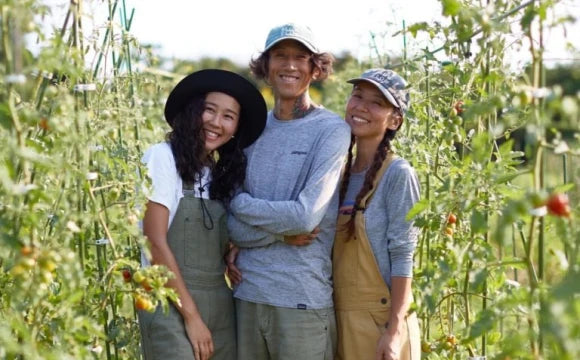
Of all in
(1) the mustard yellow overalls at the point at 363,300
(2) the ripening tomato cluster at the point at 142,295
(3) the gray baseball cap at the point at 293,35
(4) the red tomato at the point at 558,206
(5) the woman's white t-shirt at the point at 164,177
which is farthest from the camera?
(3) the gray baseball cap at the point at 293,35

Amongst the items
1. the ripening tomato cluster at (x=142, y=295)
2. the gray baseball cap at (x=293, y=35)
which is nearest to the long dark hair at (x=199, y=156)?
the gray baseball cap at (x=293, y=35)

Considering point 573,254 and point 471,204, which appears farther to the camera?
point 471,204

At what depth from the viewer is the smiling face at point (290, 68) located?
2.80 m

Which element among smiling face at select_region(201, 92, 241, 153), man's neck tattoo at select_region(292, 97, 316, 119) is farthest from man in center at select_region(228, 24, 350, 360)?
smiling face at select_region(201, 92, 241, 153)

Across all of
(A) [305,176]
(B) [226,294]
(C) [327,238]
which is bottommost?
(B) [226,294]

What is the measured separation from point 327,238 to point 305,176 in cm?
22

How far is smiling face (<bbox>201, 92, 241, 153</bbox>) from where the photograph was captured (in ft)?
8.93

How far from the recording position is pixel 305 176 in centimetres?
269

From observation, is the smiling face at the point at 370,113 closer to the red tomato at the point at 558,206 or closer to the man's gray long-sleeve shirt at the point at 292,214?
the man's gray long-sleeve shirt at the point at 292,214

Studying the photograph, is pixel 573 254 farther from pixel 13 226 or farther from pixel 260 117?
pixel 260 117

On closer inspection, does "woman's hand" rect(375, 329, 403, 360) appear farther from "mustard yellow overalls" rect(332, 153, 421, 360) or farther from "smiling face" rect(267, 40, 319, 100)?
"smiling face" rect(267, 40, 319, 100)

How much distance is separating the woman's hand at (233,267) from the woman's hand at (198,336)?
0.20 metres

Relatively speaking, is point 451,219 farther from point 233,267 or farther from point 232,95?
point 232,95

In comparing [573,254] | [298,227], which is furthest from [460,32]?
[298,227]
